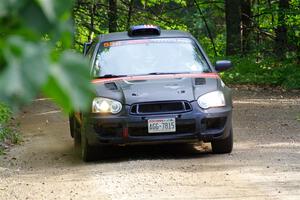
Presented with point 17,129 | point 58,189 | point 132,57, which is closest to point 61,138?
point 17,129

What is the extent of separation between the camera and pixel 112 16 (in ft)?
84.4

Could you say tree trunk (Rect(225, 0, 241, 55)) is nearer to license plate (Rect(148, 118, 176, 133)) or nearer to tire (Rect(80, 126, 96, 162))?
tire (Rect(80, 126, 96, 162))

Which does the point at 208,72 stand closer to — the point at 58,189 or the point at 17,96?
the point at 58,189

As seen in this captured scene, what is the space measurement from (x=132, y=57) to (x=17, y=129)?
14.8 feet

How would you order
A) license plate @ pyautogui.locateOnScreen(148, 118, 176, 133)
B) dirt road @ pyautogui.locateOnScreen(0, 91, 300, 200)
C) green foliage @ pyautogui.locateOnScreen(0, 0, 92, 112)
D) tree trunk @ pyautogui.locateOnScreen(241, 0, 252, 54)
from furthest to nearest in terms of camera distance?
tree trunk @ pyautogui.locateOnScreen(241, 0, 252, 54) → license plate @ pyautogui.locateOnScreen(148, 118, 176, 133) → dirt road @ pyautogui.locateOnScreen(0, 91, 300, 200) → green foliage @ pyautogui.locateOnScreen(0, 0, 92, 112)

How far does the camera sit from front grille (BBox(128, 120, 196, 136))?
8.16 meters

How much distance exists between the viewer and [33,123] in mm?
13969

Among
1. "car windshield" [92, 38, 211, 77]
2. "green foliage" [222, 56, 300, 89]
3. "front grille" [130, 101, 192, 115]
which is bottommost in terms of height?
"green foliage" [222, 56, 300, 89]

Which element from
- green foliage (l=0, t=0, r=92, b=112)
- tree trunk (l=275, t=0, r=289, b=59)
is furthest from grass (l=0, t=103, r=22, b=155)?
tree trunk (l=275, t=0, r=289, b=59)

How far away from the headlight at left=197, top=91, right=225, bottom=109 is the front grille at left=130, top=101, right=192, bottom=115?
176mm

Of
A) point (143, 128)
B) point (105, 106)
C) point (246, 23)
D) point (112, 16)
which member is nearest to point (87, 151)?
point (105, 106)

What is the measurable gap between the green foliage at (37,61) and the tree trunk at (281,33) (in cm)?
1933

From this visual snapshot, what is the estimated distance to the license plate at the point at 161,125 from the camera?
26.7ft

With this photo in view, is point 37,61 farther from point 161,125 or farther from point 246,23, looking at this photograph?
point 246,23
